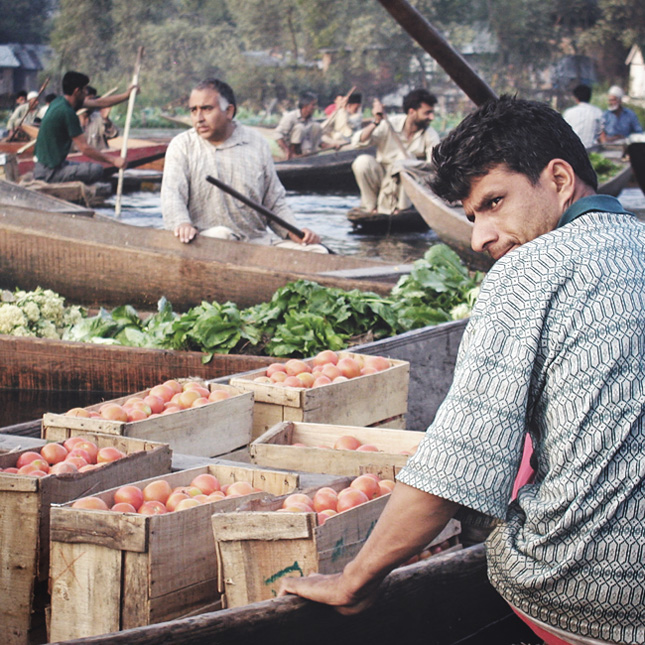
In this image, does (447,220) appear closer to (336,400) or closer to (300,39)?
(336,400)

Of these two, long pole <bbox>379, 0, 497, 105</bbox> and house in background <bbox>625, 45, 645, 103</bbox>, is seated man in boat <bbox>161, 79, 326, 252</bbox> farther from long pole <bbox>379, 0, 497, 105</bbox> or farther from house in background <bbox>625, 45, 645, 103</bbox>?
house in background <bbox>625, 45, 645, 103</bbox>

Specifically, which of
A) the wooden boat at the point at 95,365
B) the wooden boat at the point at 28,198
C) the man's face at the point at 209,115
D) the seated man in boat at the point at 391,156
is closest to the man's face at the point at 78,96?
the wooden boat at the point at 28,198

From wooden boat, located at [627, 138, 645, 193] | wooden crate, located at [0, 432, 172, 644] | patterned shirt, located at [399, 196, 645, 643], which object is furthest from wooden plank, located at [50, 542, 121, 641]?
wooden boat, located at [627, 138, 645, 193]

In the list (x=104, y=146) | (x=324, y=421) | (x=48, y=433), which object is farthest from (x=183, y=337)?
(x=104, y=146)

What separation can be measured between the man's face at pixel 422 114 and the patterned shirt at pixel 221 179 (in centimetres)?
464

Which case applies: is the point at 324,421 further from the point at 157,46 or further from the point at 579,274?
the point at 157,46

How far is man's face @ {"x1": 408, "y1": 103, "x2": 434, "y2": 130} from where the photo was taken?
33.5ft

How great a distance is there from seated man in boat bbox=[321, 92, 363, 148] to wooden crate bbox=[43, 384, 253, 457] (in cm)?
1506

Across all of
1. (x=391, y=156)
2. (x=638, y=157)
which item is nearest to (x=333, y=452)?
(x=638, y=157)

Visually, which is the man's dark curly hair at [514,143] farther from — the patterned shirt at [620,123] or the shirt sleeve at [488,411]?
the patterned shirt at [620,123]

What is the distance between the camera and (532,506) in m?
1.49

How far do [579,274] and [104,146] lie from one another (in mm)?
14082

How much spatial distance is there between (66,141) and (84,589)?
8283 millimetres

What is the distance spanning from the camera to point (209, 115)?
5492 millimetres
